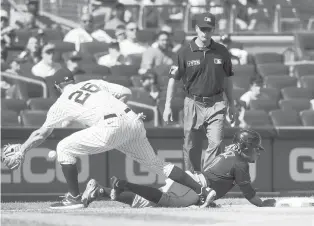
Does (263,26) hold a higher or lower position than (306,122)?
higher

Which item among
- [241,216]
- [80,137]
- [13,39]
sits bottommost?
[241,216]

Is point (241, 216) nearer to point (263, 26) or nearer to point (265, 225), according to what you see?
point (265, 225)

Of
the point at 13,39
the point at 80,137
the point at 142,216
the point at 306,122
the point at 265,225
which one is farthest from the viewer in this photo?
the point at 13,39

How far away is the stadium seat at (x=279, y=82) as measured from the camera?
15688 mm

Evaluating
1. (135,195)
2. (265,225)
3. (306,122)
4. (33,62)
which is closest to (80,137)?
(135,195)

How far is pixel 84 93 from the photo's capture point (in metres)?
9.17

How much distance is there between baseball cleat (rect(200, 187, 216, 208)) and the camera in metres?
9.02

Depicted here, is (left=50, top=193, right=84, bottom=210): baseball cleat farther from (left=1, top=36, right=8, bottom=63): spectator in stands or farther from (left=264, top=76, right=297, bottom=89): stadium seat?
(left=264, top=76, right=297, bottom=89): stadium seat

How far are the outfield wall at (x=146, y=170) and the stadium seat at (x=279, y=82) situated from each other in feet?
11.5

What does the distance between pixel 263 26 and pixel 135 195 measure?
10.3m

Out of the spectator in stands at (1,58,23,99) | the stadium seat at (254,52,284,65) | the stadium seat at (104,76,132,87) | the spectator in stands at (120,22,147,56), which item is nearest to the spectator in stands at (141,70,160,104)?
the stadium seat at (104,76,132,87)

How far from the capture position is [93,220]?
7.96 metres

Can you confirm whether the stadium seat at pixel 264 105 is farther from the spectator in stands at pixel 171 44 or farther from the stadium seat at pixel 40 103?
the stadium seat at pixel 40 103

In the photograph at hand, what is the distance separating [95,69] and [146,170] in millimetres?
3682
